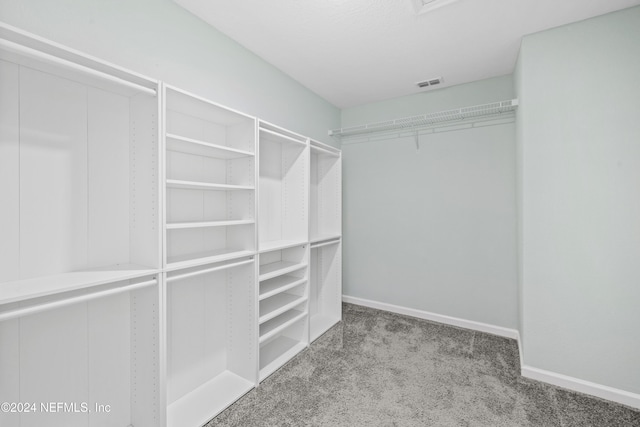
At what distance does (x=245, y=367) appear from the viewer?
2.00 meters

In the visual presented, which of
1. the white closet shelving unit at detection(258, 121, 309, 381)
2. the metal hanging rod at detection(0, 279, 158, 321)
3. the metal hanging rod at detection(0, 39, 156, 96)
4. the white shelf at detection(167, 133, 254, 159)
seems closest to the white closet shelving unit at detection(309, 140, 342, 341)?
the white closet shelving unit at detection(258, 121, 309, 381)

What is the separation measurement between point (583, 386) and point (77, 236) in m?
Answer: 3.18

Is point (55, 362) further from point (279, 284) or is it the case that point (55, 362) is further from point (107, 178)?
point (279, 284)

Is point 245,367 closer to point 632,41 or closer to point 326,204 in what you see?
point 326,204

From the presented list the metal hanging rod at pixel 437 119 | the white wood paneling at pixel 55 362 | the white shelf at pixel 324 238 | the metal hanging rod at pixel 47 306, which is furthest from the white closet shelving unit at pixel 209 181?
the metal hanging rod at pixel 437 119

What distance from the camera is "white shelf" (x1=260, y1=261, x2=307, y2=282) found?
2.16 metres

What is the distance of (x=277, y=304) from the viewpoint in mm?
2338

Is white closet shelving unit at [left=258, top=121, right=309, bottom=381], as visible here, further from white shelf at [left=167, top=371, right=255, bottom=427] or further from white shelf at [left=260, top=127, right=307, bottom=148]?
white shelf at [left=167, top=371, right=255, bottom=427]

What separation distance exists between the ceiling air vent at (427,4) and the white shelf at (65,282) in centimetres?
217

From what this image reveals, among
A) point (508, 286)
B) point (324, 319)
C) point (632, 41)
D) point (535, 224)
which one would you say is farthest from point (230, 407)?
point (632, 41)

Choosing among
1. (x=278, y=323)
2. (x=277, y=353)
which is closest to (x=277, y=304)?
(x=278, y=323)

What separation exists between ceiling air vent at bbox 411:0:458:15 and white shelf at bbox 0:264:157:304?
217cm

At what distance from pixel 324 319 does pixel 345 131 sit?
7.24 ft

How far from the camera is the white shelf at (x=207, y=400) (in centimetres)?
163
